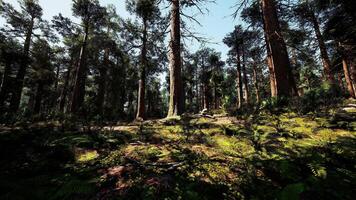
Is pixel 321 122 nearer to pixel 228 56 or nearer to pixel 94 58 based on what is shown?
pixel 94 58

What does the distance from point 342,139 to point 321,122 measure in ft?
3.55

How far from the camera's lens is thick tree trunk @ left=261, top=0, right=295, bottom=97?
7.34 meters

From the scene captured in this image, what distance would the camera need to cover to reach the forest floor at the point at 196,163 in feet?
7.98

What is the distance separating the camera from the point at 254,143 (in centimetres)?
375

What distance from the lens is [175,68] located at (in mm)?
7617

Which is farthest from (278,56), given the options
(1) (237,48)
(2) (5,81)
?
(2) (5,81)

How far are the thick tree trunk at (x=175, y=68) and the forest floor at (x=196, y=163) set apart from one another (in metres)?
1.96

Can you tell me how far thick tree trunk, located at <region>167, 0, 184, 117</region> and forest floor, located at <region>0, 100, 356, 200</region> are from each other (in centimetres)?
196

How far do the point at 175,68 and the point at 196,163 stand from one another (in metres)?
5.07

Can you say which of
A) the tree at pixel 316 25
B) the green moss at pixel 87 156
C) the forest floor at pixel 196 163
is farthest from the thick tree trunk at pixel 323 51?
the green moss at pixel 87 156

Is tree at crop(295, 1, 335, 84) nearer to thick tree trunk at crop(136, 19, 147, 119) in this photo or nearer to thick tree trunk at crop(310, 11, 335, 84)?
thick tree trunk at crop(310, 11, 335, 84)

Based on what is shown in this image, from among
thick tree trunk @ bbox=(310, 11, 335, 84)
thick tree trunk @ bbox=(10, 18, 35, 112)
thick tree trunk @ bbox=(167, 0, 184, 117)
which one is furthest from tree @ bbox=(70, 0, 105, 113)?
thick tree trunk @ bbox=(310, 11, 335, 84)

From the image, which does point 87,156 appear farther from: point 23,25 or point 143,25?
point 23,25

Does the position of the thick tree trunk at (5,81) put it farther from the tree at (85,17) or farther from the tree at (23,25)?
the tree at (85,17)
